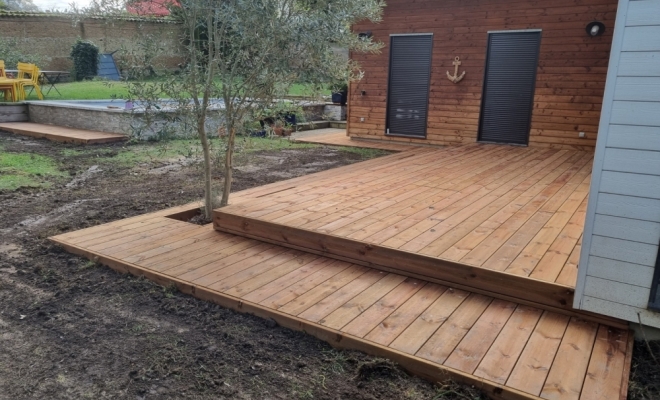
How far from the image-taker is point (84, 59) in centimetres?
1467

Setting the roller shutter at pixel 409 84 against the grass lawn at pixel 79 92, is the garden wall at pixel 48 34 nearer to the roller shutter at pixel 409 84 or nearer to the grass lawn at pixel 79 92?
the grass lawn at pixel 79 92

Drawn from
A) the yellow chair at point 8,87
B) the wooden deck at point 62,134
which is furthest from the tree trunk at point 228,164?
the yellow chair at point 8,87

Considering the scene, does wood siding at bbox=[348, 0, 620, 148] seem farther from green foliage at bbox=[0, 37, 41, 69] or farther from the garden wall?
green foliage at bbox=[0, 37, 41, 69]

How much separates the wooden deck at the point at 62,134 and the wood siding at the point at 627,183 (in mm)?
7480

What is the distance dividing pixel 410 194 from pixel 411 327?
6.51ft

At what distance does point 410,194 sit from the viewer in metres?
4.04

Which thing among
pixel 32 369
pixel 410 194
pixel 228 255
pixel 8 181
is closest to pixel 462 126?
pixel 410 194

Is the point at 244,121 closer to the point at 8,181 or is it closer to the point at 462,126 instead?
the point at 8,181

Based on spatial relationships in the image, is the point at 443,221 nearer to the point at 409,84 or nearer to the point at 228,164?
the point at 228,164

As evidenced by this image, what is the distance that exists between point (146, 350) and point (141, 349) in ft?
0.09

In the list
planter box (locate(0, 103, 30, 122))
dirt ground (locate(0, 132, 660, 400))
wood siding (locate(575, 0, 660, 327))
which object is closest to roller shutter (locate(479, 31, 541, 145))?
wood siding (locate(575, 0, 660, 327))

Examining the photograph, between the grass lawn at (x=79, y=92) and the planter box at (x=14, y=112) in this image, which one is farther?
the grass lawn at (x=79, y=92)

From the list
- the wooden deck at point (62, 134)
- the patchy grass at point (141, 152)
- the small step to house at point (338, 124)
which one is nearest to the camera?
the patchy grass at point (141, 152)

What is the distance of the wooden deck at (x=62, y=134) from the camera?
7770 mm
